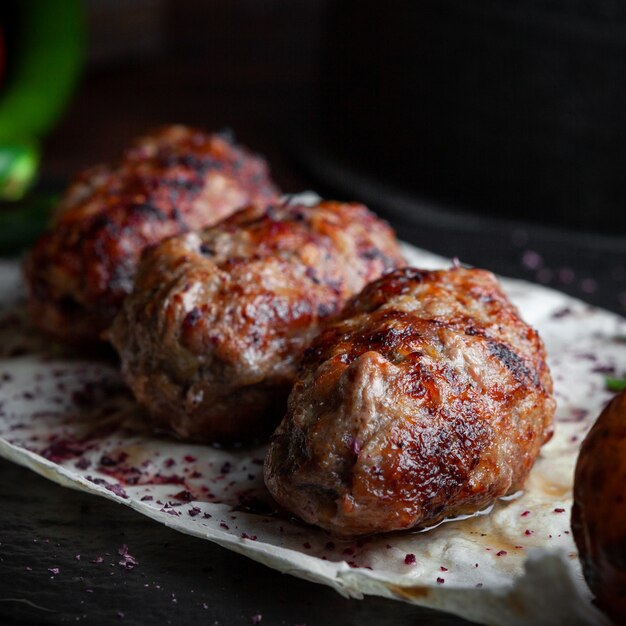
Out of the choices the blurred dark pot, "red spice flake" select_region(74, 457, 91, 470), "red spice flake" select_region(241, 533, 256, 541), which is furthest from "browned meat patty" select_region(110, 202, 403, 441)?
the blurred dark pot

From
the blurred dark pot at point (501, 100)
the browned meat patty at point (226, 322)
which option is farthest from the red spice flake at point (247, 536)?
the blurred dark pot at point (501, 100)

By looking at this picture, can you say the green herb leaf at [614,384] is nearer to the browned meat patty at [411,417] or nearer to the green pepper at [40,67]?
the browned meat patty at [411,417]

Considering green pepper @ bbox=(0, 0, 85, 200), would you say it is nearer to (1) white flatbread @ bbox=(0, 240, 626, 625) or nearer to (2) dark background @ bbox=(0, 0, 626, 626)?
(2) dark background @ bbox=(0, 0, 626, 626)

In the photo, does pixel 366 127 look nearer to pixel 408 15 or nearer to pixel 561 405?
pixel 408 15

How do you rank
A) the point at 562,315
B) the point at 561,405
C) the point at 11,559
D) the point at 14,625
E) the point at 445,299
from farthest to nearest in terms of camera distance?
1. the point at 562,315
2. the point at 561,405
3. the point at 445,299
4. the point at 11,559
5. the point at 14,625

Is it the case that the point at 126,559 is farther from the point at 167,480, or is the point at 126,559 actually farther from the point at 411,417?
the point at 411,417

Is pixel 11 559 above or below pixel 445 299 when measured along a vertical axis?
below

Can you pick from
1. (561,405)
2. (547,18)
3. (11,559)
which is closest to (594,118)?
(547,18)

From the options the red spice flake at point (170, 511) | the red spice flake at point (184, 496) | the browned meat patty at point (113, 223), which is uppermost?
the browned meat patty at point (113, 223)
